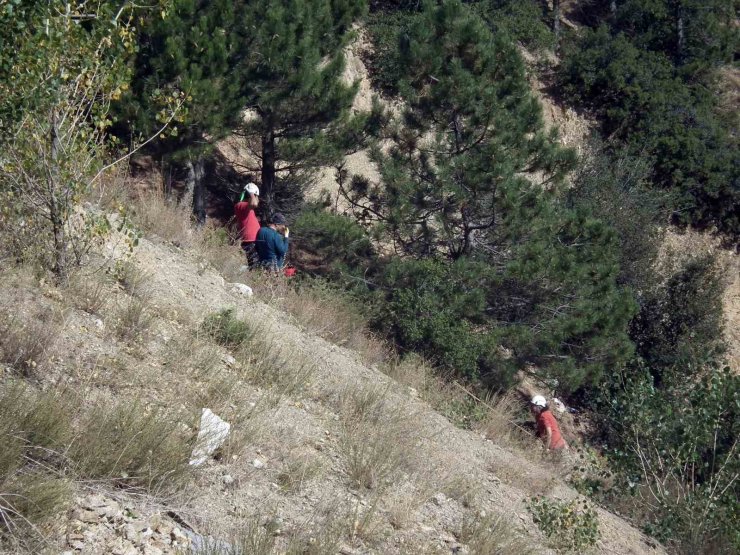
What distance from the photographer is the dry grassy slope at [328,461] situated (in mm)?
4691

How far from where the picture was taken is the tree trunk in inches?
500

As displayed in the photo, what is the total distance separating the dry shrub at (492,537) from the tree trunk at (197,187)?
8.18 metres

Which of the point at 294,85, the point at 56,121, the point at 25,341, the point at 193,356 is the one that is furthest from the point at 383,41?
the point at 25,341

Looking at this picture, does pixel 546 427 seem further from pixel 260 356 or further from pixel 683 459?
pixel 260 356

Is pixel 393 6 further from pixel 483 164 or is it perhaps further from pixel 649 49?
pixel 483 164

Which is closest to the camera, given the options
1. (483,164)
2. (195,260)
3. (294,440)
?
(294,440)

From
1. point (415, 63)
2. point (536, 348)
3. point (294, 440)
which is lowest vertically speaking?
point (536, 348)

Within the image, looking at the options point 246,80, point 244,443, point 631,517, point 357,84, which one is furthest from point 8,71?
point 357,84

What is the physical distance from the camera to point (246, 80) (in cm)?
1267

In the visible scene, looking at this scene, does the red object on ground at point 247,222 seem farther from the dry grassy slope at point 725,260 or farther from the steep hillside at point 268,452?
the dry grassy slope at point 725,260

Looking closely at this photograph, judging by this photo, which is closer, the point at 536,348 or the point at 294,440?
the point at 294,440

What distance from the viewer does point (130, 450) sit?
13.9 ft

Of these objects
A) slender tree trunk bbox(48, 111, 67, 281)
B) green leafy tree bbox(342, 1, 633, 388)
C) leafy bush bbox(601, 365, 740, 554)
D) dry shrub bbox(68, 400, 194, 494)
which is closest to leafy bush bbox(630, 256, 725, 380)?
green leafy tree bbox(342, 1, 633, 388)

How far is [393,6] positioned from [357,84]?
11.4m
